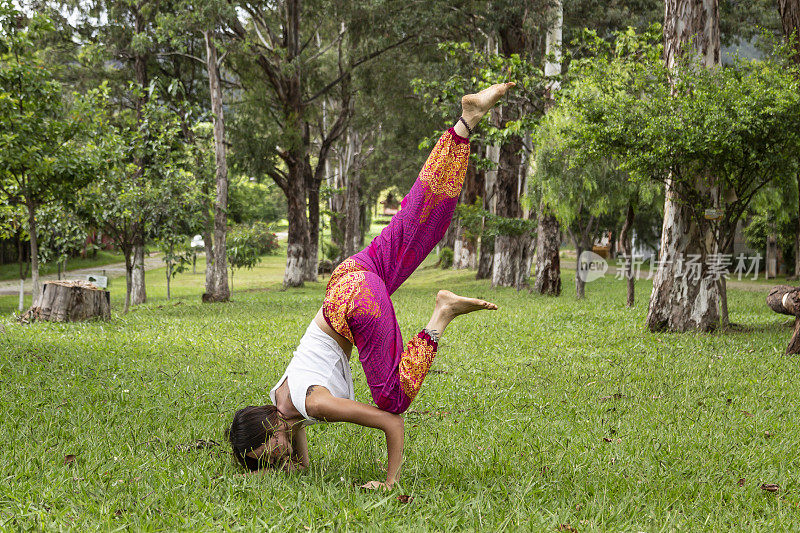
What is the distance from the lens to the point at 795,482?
394 centimetres

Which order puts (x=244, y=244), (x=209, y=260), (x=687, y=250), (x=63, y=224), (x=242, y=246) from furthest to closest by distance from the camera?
(x=244, y=244) < (x=242, y=246) < (x=209, y=260) < (x=63, y=224) < (x=687, y=250)

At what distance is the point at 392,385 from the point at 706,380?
4711mm

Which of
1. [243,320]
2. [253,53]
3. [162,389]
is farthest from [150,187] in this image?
[162,389]

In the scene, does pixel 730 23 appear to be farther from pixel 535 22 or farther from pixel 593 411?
pixel 593 411

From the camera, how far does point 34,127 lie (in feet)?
35.0

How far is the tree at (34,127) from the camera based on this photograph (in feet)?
32.5

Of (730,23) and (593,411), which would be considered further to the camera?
(730,23)

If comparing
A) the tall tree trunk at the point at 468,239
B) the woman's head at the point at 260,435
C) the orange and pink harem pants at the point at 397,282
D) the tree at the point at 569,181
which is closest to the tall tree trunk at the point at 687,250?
the tree at the point at 569,181

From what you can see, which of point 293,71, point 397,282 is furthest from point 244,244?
point 397,282

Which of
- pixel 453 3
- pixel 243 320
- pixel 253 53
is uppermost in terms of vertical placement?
pixel 453 3

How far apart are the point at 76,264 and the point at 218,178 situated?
24230 millimetres

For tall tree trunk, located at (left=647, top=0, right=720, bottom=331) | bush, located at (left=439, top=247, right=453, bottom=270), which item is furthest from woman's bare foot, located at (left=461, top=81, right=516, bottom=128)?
bush, located at (left=439, top=247, right=453, bottom=270)
